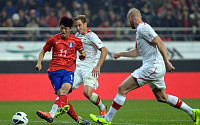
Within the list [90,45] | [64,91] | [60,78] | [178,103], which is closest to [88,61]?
[90,45]

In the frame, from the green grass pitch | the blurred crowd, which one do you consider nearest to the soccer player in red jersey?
the green grass pitch

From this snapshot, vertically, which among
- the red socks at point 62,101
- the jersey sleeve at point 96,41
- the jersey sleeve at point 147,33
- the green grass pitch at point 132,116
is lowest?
the green grass pitch at point 132,116

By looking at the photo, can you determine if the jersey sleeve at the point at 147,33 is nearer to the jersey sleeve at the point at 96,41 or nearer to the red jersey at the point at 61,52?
the red jersey at the point at 61,52

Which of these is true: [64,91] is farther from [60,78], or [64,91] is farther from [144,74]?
[144,74]

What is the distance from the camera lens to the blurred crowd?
1713 centimetres

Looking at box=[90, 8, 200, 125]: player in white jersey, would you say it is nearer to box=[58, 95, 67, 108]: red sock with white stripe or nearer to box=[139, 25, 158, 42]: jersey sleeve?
box=[139, 25, 158, 42]: jersey sleeve

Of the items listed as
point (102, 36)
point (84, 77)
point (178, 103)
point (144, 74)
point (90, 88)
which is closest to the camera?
point (144, 74)

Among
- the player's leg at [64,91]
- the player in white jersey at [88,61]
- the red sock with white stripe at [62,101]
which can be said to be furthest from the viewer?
the player in white jersey at [88,61]

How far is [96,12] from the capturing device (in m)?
17.9

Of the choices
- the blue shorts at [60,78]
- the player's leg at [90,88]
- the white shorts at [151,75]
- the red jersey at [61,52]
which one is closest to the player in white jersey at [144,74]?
the white shorts at [151,75]

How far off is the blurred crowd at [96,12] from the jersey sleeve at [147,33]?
10.1m

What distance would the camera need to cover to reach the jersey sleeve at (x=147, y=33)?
6664mm

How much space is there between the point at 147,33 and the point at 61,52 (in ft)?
5.09

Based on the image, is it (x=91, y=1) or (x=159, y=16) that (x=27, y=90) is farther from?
(x=159, y=16)
